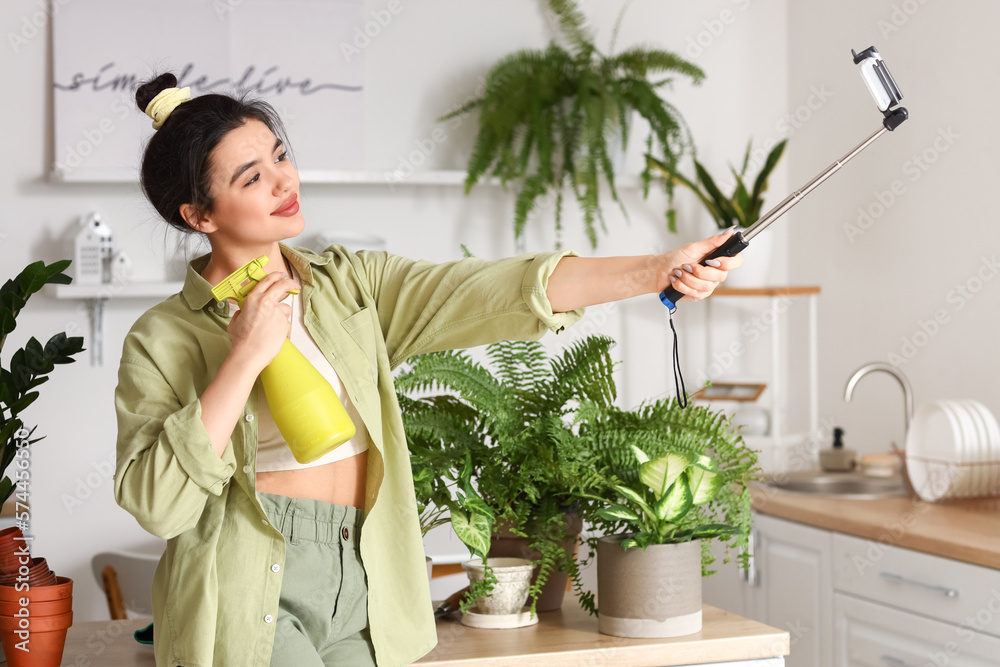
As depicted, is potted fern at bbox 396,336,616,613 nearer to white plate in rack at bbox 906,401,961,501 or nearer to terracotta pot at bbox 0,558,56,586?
terracotta pot at bbox 0,558,56,586

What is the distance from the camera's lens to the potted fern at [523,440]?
148cm

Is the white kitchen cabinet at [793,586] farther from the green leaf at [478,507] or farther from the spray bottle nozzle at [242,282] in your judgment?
the spray bottle nozzle at [242,282]

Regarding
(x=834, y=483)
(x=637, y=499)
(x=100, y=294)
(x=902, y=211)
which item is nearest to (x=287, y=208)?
(x=637, y=499)

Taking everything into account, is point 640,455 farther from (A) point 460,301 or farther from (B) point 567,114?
(B) point 567,114

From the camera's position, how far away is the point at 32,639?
1.31m

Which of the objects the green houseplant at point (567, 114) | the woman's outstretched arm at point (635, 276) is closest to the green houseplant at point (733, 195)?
the green houseplant at point (567, 114)

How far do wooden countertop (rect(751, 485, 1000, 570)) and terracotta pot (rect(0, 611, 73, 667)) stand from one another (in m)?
1.62

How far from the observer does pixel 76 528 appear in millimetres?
2744

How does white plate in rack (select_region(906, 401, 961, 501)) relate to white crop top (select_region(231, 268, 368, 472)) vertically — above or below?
below

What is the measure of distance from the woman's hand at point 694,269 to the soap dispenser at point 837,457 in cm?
186

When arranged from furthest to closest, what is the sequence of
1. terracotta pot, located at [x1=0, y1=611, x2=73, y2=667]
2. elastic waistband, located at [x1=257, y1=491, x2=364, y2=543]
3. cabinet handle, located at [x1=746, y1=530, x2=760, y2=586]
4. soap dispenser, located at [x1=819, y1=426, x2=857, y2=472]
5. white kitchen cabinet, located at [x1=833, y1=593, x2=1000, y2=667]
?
1. soap dispenser, located at [x1=819, y1=426, x2=857, y2=472]
2. cabinet handle, located at [x1=746, y1=530, x2=760, y2=586]
3. white kitchen cabinet, located at [x1=833, y1=593, x2=1000, y2=667]
4. terracotta pot, located at [x1=0, y1=611, x2=73, y2=667]
5. elastic waistband, located at [x1=257, y1=491, x2=364, y2=543]

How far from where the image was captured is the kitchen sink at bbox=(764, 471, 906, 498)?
2.63 meters

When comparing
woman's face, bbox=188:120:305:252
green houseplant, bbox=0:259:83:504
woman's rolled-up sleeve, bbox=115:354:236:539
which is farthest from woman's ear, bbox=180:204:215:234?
green houseplant, bbox=0:259:83:504

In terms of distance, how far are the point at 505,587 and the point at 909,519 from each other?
45.5 inches
